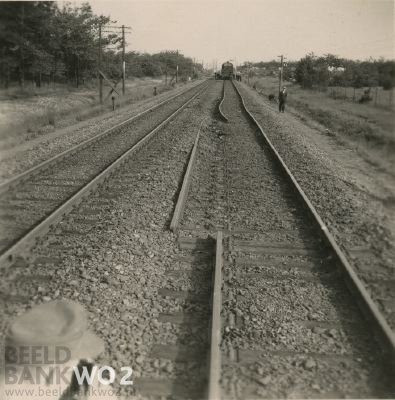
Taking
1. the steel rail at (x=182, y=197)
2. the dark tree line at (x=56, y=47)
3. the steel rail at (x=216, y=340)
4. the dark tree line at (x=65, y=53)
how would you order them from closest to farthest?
the steel rail at (x=216, y=340), the steel rail at (x=182, y=197), the dark tree line at (x=56, y=47), the dark tree line at (x=65, y=53)

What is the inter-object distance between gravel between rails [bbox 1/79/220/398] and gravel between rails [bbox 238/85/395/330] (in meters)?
2.17

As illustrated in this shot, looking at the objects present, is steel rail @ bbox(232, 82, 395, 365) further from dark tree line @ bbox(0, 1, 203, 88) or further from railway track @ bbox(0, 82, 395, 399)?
dark tree line @ bbox(0, 1, 203, 88)

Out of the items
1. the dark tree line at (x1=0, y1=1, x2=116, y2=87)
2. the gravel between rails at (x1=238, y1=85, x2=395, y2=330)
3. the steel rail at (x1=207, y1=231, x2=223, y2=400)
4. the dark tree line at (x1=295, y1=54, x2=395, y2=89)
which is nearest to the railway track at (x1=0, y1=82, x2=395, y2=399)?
the steel rail at (x1=207, y1=231, x2=223, y2=400)

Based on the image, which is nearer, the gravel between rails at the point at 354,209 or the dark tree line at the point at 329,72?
the gravel between rails at the point at 354,209

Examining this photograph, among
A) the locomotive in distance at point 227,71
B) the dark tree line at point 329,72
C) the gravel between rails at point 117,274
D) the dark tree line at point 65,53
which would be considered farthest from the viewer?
the locomotive in distance at point 227,71

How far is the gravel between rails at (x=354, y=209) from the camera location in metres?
5.32

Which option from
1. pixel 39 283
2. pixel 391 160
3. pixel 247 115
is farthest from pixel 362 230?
pixel 247 115

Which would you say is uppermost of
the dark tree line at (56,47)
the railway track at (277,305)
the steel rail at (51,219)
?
the dark tree line at (56,47)

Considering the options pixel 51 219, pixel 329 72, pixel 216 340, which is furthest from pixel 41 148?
pixel 329 72

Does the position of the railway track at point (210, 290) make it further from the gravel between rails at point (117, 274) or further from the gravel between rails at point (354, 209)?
the gravel between rails at point (354, 209)

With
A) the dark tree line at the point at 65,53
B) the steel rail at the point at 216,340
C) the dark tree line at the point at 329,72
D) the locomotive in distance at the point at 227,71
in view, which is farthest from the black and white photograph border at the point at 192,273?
the locomotive in distance at the point at 227,71

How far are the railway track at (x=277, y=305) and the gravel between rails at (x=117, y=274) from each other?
8.1 inches

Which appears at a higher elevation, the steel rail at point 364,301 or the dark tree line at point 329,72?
the dark tree line at point 329,72

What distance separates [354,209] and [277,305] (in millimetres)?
3836
